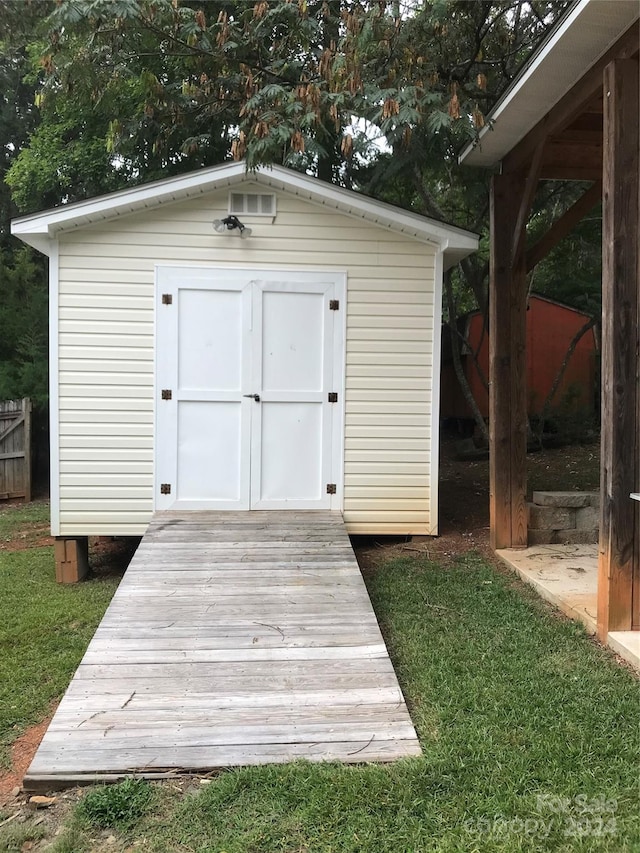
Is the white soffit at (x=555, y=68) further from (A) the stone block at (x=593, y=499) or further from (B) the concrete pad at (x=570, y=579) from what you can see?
(B) the concrete pad at (x=570, y=579)

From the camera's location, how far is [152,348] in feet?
17.5

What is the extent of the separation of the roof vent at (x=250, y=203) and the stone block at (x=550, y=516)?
3531mm

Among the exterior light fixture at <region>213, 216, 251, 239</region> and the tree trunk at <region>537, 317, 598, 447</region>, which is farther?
the tree trunk at <region>537, 317, 598, 447</region>

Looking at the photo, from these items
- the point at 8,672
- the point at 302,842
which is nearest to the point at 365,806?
the point at 302,842

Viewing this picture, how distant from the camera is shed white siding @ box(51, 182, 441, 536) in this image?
5273mm

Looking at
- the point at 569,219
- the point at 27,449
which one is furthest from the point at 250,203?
the point at 27,449

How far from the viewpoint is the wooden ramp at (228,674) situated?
2395 mm

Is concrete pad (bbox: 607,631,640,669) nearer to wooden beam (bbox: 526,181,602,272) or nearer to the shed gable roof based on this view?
wooden beam (bbox: 526,181,602,272)

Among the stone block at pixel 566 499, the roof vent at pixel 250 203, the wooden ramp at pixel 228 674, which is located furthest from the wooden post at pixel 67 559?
the stone block at pixel 566 499

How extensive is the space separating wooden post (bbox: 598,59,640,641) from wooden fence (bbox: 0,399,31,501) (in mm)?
8643

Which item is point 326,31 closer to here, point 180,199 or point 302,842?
point 180,199

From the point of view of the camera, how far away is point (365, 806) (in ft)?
6.85

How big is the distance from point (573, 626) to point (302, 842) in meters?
2.25

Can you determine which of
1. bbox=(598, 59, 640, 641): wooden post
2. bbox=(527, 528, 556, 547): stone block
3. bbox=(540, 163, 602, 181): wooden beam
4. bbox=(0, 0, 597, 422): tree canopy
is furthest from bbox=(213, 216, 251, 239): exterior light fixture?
bbox=(527, 528, 556, 547): stone block
